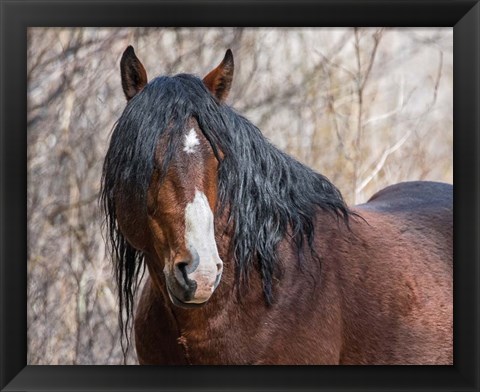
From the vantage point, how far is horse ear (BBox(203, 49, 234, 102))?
2.64 metres

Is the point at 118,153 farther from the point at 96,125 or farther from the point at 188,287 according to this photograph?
the point at 96,125

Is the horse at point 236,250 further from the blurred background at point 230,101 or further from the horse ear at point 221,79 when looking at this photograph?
the blurred background at point 230,101

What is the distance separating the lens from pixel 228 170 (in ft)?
8.38

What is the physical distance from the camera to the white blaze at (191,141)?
2.48 meters

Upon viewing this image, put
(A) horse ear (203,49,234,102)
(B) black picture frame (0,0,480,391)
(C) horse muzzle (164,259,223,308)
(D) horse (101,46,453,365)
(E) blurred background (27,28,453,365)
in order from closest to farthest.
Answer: (C) horse muzzle (164,259,223,308) < (D) horse (101,46,453,365) < (A) horse ear (203,49,234,102) < (B) black picture frame (0,0,480,391) < (E) blurred background (27,28,453,365)

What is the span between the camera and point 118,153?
256cm

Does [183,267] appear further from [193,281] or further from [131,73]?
[131,73]

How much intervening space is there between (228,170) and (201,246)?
29 centimetres

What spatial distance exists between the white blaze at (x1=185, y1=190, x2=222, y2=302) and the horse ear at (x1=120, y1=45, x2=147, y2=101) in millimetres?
455

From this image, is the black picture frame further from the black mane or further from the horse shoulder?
the black mane

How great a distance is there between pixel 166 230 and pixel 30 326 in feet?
3.29

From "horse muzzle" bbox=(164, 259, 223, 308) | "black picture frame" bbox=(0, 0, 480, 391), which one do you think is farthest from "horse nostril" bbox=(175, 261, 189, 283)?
"black picture frame" bbox=(0, 0, 480, 391)

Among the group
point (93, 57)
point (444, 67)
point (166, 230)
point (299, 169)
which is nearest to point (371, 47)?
point (444, 67)
